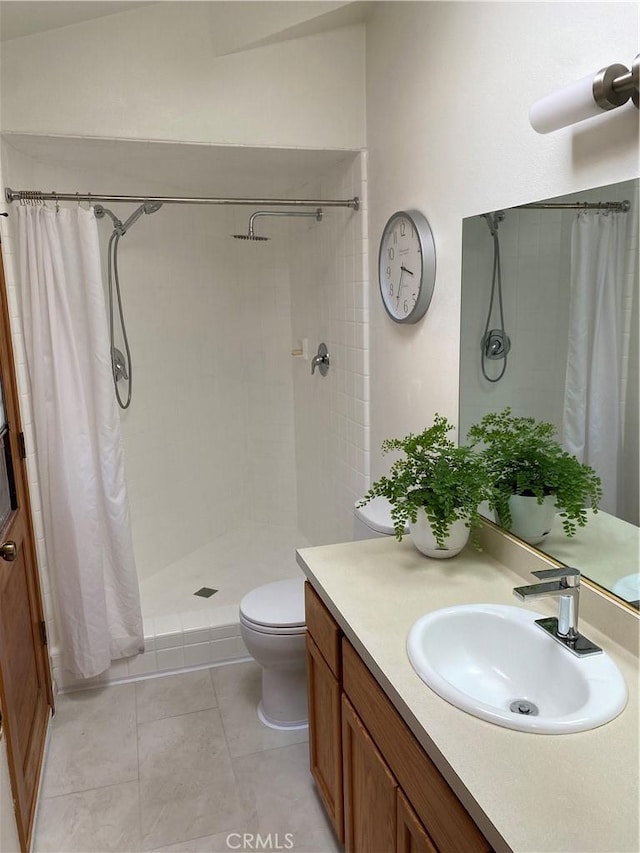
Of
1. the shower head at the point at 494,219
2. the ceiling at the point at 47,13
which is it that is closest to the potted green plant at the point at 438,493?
the shower head at the point at 494,219

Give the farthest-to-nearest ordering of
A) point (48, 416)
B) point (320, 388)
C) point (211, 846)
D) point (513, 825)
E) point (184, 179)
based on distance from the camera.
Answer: point (320, 388), point (184, 179), point (48, 416), point (211, 846), point (513, 825)

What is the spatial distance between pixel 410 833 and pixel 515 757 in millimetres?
345

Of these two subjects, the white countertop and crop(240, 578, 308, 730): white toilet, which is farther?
crop(240, 578, 308, 730): white toilet

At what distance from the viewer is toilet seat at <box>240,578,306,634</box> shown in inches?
89.4

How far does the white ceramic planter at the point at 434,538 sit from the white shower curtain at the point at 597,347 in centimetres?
38

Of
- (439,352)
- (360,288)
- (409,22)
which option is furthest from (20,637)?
(409,22)

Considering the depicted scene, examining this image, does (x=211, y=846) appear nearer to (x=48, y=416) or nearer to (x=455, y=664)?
(x=455, y=664)

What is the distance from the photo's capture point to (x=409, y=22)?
7.30 ft

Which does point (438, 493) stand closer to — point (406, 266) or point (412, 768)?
point (412, 768)

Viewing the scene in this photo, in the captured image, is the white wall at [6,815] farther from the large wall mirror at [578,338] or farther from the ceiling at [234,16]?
the ceiling at [234,16]

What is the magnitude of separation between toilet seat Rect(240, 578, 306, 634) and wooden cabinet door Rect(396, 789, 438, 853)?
3.26 ft

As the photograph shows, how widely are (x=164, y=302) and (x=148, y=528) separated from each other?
1.28 meters

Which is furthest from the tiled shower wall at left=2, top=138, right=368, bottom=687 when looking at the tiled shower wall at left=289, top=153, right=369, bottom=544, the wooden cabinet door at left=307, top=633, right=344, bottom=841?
the wooden cabinet door at left=307, top=633, right=344, bottom=841

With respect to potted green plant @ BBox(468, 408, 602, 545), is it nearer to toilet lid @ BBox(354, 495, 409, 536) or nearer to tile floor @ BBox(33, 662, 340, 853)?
toilet lid @ BBox(354, 495, 409, 536)
